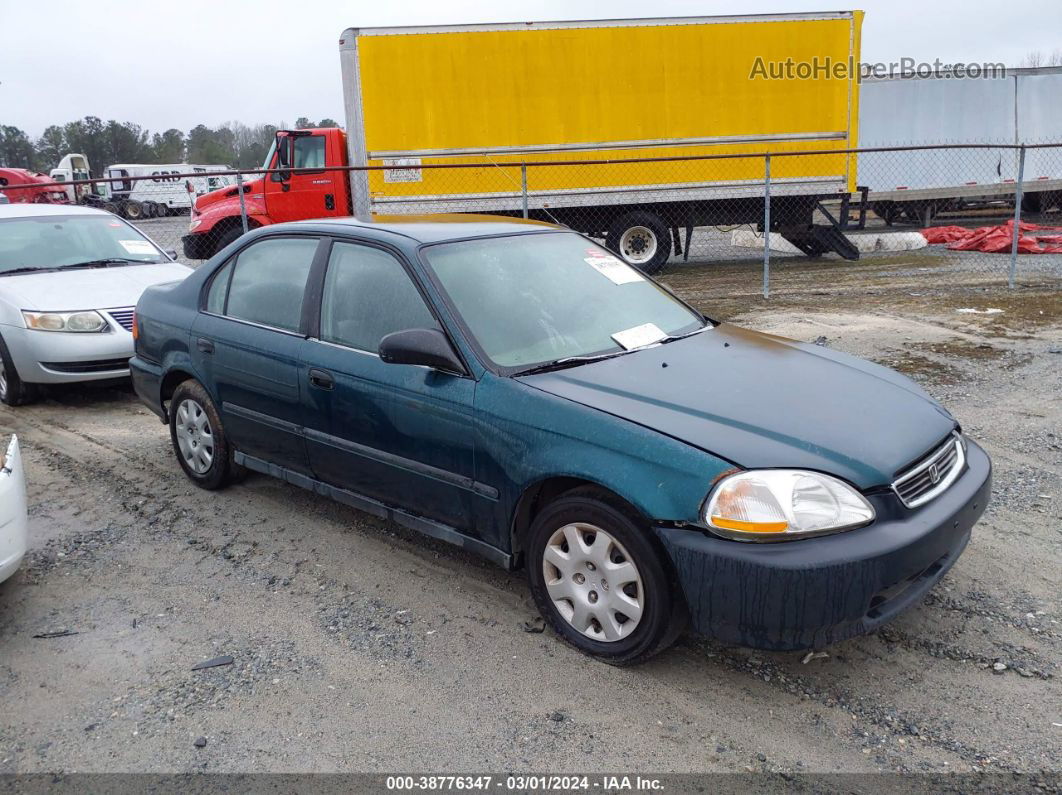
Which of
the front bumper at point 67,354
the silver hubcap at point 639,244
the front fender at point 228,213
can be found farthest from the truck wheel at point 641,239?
the front bumper at point 67,354

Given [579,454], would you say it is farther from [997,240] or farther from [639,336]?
[997,240]

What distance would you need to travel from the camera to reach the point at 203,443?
489 centimetres

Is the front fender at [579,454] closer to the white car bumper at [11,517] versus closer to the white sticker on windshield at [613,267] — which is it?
the white sticker on windshield at [613,267]

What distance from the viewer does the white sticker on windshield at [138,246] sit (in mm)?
7985

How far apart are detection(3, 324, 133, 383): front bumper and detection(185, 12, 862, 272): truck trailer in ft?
21.7

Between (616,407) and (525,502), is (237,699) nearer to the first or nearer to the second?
(525,502)

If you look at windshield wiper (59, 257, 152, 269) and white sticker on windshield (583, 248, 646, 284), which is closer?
white sticker on windshield (583, 248, 646, 284)

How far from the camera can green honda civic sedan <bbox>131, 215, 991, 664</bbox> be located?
109 inches

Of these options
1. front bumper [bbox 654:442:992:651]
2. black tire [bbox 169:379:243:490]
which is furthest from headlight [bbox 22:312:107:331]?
front bumper [bbox 654:442:992:651]

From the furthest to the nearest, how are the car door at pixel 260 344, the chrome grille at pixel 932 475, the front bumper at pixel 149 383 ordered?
the front bumper at pixel 149 383, the car door at pixel 260 344, the chrome grille at pixel 932 475

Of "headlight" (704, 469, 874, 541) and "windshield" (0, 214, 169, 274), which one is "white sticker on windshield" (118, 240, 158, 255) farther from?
"headlight" (704, 469, 874, 541)

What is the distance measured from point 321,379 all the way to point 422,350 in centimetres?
80

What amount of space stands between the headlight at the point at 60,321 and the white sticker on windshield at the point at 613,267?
442 centimetres

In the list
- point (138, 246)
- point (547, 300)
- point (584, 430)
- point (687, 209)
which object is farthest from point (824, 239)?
point (584, 430)
